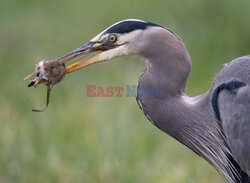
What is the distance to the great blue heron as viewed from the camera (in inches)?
102

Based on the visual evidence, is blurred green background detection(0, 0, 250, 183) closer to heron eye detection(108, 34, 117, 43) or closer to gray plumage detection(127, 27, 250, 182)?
gray plumage detection(127, 27, 250, 182)

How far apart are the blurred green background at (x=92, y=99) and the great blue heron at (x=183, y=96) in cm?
52

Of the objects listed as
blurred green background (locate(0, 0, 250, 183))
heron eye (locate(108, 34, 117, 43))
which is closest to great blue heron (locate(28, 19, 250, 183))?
heron eye (locate(108, 34, 117, 43))

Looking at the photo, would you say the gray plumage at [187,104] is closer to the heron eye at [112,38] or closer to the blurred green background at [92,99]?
the heron eye at [112,38]

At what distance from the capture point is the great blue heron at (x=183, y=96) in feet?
8.52

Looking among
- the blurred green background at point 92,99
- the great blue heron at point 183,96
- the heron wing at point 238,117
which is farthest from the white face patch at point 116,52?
the blurred green background at point 92,99

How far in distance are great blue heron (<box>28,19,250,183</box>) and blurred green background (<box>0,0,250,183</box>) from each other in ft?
1.70

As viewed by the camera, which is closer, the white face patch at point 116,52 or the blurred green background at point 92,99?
the white face patch at point 116,52

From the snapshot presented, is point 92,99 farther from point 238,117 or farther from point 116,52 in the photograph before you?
point 238,117

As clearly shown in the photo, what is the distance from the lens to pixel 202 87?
Result: 4980mm

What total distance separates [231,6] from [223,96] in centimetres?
273

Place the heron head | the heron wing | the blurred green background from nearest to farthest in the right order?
the heron wing, the heron head, the blurred green background

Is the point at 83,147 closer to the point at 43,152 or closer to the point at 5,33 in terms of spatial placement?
the point at 43,152

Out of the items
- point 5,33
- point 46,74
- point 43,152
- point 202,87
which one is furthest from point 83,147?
point 5,33
